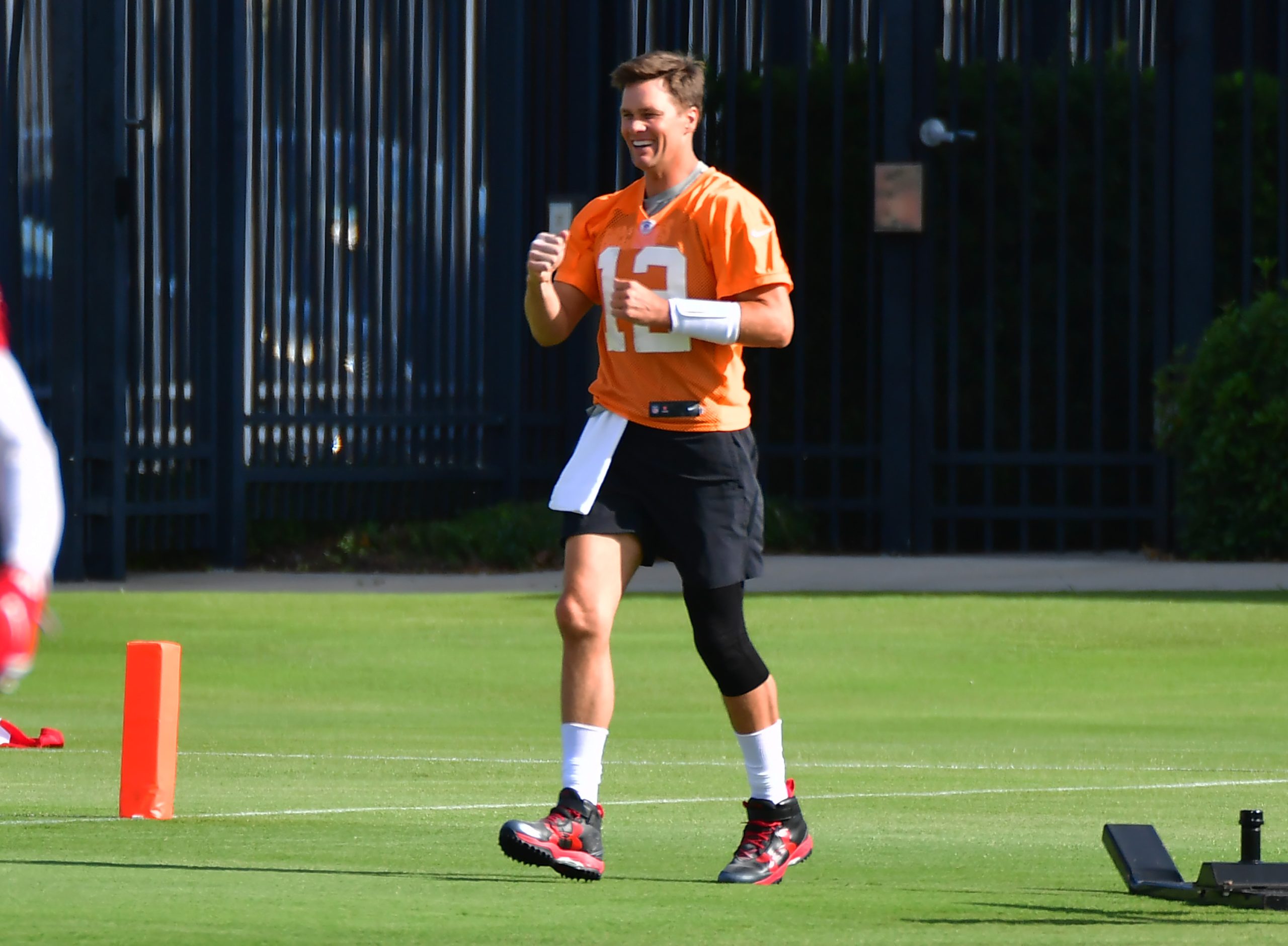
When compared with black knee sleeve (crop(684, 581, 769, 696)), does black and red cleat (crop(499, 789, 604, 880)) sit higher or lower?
lower

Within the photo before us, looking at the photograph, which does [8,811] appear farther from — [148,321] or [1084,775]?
[148,321]

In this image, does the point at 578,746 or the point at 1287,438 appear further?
the point at 1287,438

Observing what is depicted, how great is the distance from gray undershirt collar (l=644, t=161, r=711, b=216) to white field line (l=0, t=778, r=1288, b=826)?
2.16m

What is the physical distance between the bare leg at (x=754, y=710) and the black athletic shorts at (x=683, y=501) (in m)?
0.29

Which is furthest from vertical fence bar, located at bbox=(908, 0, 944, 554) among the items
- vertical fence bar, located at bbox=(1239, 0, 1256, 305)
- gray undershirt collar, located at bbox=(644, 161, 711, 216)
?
gray undershirt collar, located at bbox=(644, 161, 711, 216)

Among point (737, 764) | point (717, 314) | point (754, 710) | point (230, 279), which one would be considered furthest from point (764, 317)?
point (230, 279)

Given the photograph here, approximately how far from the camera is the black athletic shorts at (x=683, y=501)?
6211mm

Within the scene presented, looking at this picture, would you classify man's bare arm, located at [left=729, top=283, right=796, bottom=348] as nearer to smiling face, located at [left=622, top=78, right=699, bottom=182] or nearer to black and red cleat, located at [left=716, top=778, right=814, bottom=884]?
smiling face, located at [left=622, top=78, right=699, bottom=182]

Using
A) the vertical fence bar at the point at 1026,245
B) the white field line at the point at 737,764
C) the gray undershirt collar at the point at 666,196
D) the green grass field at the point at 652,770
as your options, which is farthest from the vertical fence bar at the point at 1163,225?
the gray undershirt collar at the point at 666,196

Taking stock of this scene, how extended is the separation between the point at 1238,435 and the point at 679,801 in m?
8.55

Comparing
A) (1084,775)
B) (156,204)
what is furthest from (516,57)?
(1084,775)

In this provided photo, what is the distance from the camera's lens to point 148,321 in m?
16.0

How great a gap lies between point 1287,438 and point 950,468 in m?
2.44

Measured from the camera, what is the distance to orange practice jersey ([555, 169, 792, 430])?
6199mm
